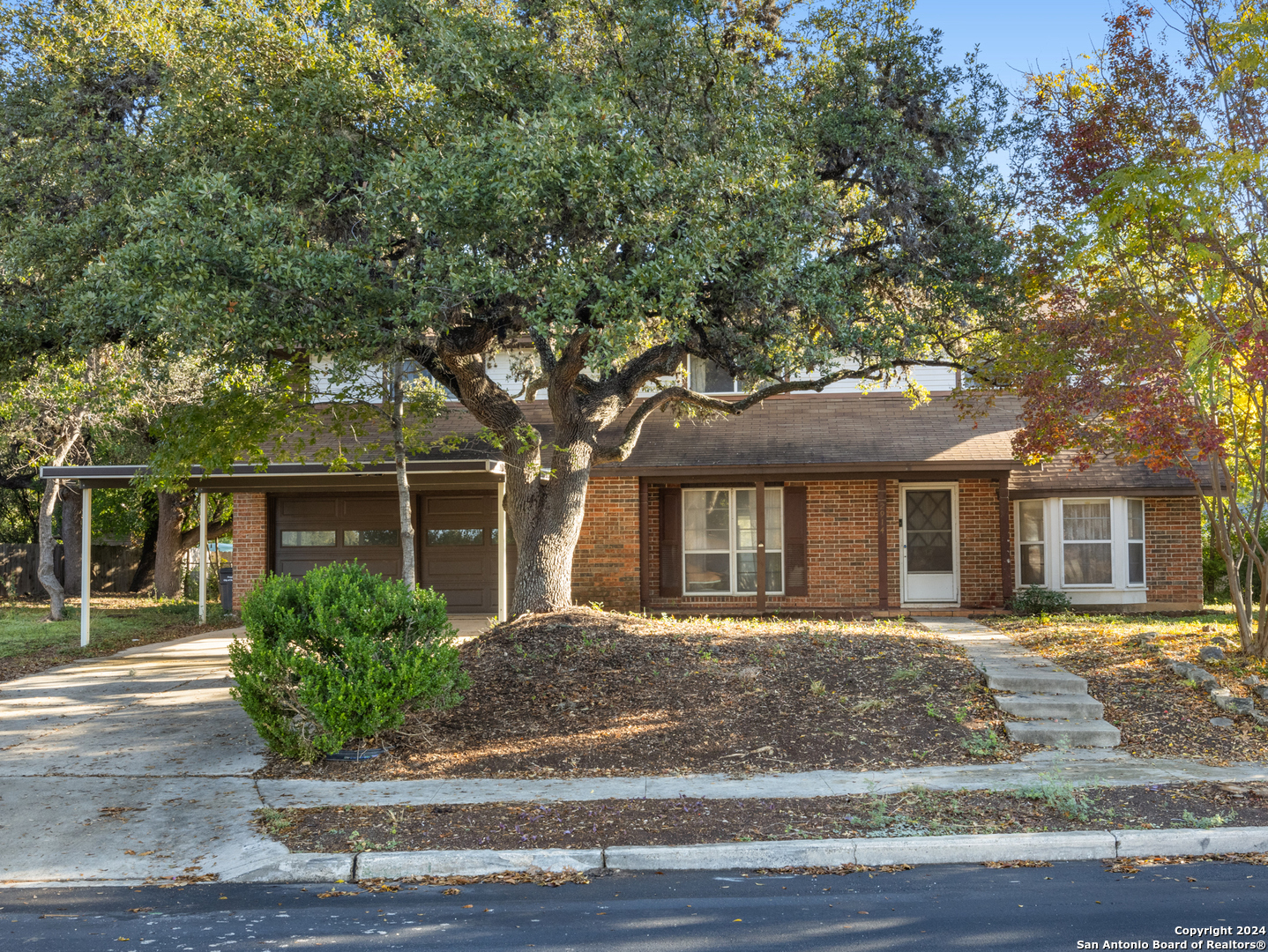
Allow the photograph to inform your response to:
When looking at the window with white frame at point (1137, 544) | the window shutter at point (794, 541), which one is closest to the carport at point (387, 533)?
the window shutter at point (794, 541)

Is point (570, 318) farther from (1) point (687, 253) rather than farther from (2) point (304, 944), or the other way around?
(2) point (304, 944)

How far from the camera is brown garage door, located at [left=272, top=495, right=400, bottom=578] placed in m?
17.5

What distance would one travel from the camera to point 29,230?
9.10m

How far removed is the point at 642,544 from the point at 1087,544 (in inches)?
288

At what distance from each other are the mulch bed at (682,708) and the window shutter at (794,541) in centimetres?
553

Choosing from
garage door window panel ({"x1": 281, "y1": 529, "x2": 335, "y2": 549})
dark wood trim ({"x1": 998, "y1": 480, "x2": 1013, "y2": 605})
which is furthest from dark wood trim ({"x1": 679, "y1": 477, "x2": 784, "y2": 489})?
garage door window panel ({"x1": 281, "y1": 529, "x2": 335, "y2": 549})

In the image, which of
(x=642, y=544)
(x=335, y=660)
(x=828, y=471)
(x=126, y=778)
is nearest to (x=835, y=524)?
(x=828, y=471)

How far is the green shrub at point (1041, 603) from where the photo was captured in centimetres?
1505

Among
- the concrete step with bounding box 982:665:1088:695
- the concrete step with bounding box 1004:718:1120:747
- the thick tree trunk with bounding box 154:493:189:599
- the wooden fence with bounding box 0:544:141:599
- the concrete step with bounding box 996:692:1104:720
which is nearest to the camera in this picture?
the concrete step with bounding box 1004:718:1120:747

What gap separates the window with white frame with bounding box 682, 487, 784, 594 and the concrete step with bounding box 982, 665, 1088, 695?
25.2 feet

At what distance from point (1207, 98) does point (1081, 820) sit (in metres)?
7.07

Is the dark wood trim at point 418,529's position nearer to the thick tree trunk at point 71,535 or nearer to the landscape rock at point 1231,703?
the thick tree trunk at point 71,535

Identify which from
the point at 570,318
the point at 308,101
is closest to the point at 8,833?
the point at 570,318

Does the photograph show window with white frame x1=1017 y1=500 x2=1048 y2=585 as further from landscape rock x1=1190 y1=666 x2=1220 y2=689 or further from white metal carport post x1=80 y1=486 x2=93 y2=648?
white metal carport post x1=80 y1=486 x2=93 y2=648
